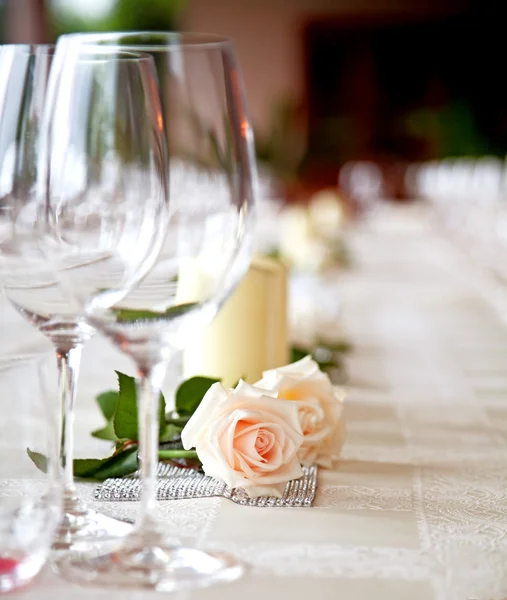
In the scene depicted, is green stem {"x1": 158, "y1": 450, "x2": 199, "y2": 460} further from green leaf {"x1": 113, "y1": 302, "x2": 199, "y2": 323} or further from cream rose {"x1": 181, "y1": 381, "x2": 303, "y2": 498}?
green leaf {"x1": 113, "y1": 302, "x2": 199, "y2": 323}

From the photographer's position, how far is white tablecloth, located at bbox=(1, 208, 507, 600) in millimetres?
584

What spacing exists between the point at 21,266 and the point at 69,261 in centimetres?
11

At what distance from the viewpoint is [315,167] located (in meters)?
11.0

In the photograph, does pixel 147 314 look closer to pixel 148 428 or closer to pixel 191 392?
pixel 148 428

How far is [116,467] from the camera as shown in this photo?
800 millimetres

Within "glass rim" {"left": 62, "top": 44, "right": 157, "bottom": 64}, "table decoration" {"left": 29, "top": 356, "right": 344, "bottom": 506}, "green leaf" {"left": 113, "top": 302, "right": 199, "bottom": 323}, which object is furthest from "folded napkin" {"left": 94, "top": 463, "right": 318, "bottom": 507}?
"glass rim" {"left": 62, "top": 44, "right": 157, "bottom": 64}

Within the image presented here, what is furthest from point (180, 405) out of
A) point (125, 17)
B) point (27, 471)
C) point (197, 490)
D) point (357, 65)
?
point (357, 65)

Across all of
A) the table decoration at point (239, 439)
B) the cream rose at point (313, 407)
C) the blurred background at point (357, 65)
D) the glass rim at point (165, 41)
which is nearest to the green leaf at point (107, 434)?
the table decoration at point (239, 439)

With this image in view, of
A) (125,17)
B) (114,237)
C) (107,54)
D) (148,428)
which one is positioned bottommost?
(148,428)

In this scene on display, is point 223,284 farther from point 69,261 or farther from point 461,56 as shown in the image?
point 461,56

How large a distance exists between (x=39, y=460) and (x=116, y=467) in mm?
180

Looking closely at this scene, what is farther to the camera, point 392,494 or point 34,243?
point 392,494

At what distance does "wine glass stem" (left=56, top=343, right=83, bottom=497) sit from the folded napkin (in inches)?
2.6

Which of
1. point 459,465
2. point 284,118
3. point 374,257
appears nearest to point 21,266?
point 459,465
